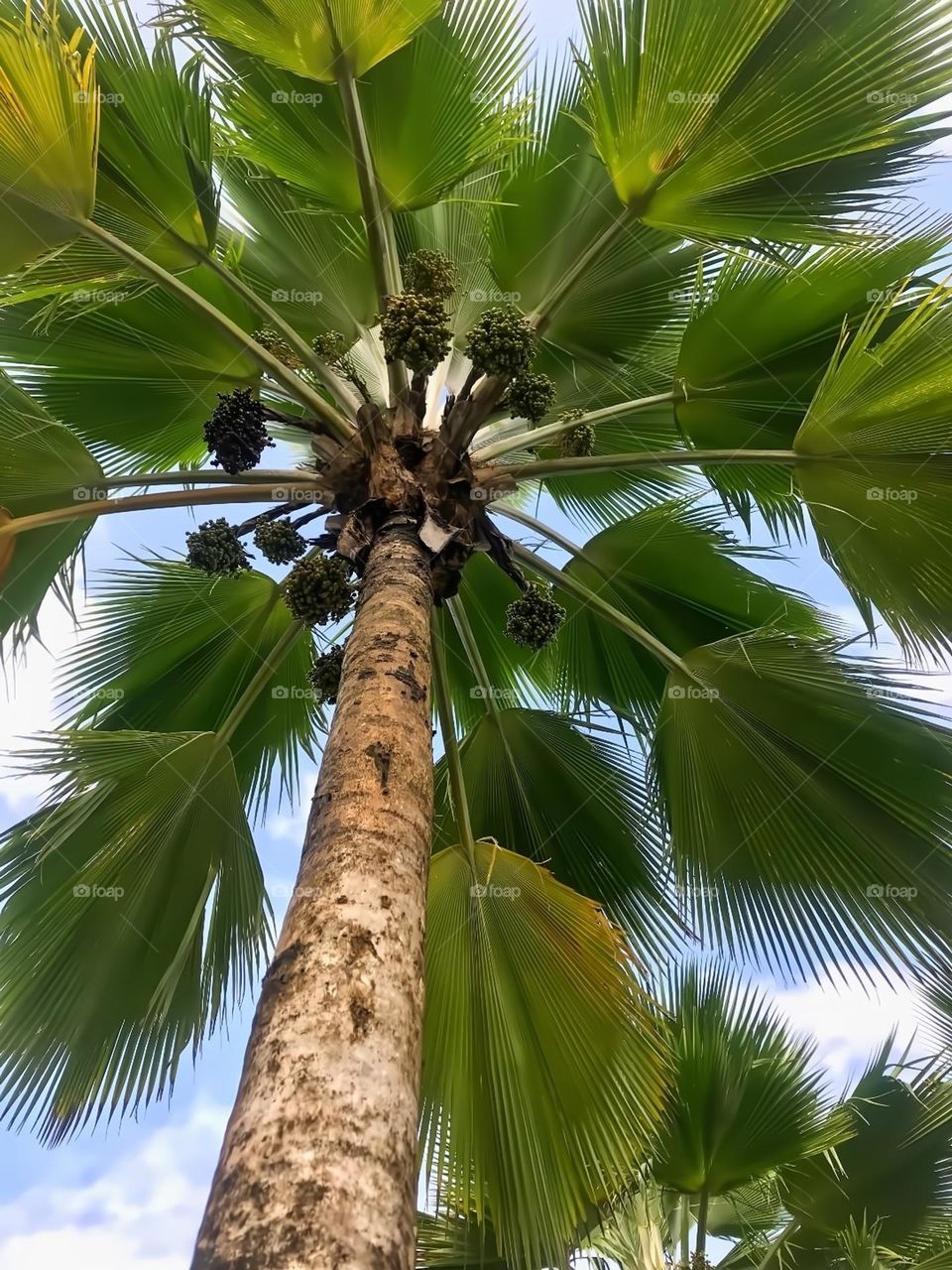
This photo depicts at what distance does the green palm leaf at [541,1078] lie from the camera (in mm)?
3363

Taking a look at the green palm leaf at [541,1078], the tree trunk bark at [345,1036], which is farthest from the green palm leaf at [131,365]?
the green palm leaf at [541,1078]

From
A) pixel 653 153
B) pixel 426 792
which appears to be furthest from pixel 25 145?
pixel 426 792

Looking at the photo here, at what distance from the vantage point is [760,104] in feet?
11.6

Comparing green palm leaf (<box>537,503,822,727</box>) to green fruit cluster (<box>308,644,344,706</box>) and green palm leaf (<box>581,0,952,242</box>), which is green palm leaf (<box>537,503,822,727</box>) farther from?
green palm leaf (<box>581,0,952,242</box>)

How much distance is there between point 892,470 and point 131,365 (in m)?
3.58

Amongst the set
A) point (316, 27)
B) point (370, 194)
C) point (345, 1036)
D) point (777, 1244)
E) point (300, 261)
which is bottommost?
point (777, 1244)

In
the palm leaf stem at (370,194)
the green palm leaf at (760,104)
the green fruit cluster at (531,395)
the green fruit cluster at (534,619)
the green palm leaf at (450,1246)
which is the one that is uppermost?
the palm leaf stem at (370,194)

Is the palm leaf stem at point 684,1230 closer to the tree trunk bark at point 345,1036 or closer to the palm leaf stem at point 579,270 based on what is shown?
the tree trunk bark at point 345,1036

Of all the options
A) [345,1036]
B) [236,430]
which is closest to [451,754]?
[236,430]

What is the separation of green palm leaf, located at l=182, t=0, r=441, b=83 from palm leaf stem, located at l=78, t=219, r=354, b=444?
0.96 metres

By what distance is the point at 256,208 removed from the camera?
5219 millimetres

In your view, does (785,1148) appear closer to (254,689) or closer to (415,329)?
(254,689)

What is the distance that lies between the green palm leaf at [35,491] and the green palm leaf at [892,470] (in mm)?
3096

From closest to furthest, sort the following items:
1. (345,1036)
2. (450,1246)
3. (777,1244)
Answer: (345,1036)
(450,1246)
(777,1244)
